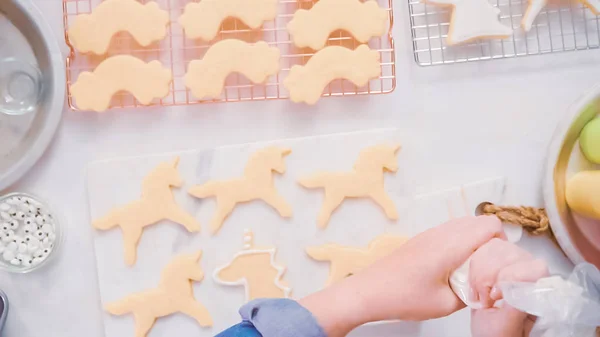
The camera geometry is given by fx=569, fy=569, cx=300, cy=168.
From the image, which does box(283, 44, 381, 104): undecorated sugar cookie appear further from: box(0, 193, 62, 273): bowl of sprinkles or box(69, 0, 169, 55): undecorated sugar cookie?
box(0, 193, 62, 273): bowl of sprinkles

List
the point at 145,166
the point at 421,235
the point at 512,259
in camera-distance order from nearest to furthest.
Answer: the point at 512,259 → the point at 421,235 → the point at 145,166

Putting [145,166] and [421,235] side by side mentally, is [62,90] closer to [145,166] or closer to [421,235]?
[145,166]

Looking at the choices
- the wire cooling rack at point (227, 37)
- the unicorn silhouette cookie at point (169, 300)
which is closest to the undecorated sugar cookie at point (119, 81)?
the wire cooling rack at point (227, 37)

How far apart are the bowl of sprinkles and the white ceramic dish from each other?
Answer: 0.79 m

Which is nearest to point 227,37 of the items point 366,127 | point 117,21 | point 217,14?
point 217,14

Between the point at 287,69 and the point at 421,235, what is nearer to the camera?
the point at 421,235

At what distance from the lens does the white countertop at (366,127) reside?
Result: 946mm

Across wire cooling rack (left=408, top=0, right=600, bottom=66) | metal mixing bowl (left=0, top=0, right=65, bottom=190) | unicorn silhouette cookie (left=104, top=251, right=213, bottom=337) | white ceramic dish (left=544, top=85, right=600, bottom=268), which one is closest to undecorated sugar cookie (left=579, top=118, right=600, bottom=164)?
white ceramic dish (left=544, top=85, right=600, bottom=268)

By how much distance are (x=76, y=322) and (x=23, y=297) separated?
0.10 metres

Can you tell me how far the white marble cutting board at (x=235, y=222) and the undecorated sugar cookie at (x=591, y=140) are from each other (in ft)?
0.53

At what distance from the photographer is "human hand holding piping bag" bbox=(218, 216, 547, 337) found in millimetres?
705

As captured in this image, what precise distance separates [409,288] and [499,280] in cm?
15

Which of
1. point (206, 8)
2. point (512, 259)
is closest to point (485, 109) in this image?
point (512, 259)

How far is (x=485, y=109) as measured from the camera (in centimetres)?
96
